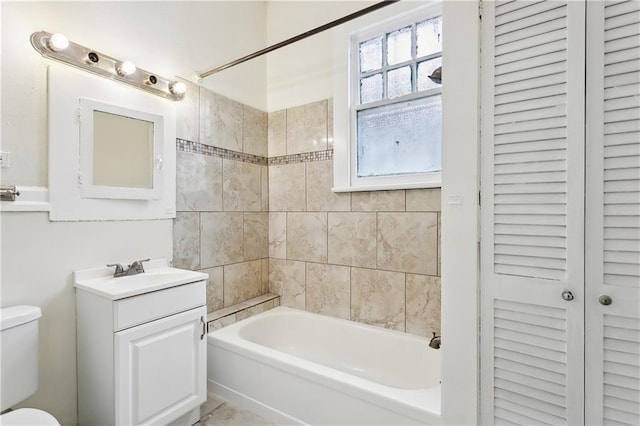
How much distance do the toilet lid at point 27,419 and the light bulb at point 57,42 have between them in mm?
1621

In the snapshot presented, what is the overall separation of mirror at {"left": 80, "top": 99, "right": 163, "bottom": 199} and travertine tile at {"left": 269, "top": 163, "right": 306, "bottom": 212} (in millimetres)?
1035

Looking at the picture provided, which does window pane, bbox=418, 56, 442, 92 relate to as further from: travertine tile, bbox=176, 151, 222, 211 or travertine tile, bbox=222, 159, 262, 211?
travertine tile, bbox=176, 151, 222, 211

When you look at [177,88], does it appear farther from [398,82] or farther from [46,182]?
[398,82]

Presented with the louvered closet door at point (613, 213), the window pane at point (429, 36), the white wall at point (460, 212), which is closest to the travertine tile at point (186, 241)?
the white wall at point (460, 212)

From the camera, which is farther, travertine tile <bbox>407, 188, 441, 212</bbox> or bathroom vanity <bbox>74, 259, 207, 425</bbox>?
travertine tile <bbox>407, 188, 441, 212</bbox>

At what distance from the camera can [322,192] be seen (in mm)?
2570

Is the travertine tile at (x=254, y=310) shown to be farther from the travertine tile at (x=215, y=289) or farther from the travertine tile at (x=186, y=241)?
the travertine tile at (x=186, y=241)

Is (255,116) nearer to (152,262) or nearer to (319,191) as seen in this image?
(319,191)

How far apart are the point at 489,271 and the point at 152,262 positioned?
1.92m

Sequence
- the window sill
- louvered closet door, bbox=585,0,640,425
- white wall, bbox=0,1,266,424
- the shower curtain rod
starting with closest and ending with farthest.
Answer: louvered closet door, bbox=585,0,640,425
white wall, bbox=0,1,266,424
the shower curtain rod
the window sill

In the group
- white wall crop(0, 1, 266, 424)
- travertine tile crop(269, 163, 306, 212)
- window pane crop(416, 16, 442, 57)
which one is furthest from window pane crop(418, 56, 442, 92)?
white wall crop(0, 1, 266, 424)

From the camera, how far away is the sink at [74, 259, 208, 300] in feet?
4.94

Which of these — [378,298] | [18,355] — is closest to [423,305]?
[378,298]

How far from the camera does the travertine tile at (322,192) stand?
8.13 ft
